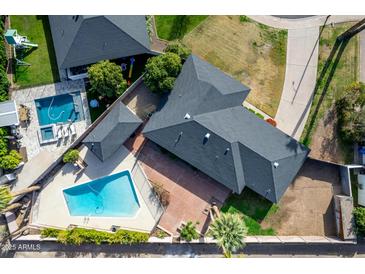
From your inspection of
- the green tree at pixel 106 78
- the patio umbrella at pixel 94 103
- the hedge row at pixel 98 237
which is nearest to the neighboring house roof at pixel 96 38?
the green tree at pixel 106 78

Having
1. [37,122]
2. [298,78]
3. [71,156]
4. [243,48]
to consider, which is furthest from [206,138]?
[37,122]

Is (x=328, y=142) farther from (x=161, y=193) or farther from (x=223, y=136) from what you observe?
(x=161, y=193)

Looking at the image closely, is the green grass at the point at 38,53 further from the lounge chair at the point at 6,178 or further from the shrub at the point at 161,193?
the shrub at the point at 161,193

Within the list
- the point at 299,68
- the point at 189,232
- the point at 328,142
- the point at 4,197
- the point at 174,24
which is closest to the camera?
the point at 4,197

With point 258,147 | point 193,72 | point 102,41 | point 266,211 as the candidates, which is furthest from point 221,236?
point 102,41

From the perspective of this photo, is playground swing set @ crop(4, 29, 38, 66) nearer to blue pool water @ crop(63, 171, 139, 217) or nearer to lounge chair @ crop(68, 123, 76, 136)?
lounge chair @ crop(68, 123, 76, 136)

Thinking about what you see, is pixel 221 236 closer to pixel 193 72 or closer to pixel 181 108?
pixel 181 108

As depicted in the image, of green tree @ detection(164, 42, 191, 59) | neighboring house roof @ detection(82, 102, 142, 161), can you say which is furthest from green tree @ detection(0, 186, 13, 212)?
green tree @ detection(164, 42, 191, 59)
